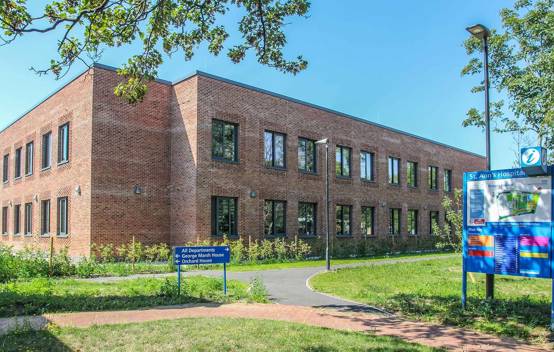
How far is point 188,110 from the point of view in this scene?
21859 mm

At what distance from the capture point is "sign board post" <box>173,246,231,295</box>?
10469 millimetres

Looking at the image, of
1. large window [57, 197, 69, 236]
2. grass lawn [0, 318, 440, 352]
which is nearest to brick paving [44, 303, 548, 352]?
grass lawn [0, 318, 440, 352]

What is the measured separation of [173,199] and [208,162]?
8.33ft

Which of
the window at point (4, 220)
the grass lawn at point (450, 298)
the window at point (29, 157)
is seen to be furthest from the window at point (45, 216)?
the grass lawn at point (450, 298)

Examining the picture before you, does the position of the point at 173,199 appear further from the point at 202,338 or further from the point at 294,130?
the point at 202,338

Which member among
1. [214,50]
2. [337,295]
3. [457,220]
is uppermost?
[214,50]

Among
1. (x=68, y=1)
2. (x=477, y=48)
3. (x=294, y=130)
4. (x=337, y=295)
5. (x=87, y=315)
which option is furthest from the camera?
(x=294, y=130)

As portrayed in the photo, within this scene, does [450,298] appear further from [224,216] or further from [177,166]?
[177,166]

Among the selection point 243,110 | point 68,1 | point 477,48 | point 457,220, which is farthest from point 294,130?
point 68,1

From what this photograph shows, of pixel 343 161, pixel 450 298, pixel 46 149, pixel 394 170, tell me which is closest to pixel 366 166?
pixel 343 161

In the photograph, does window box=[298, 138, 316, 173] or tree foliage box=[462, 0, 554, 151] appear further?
window box=[298, 138, 316, 173]

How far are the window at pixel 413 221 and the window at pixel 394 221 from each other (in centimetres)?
166

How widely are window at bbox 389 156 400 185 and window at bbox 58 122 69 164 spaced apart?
20401mm

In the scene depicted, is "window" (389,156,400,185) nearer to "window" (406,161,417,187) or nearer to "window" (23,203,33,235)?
"window" (406,161,417,187)
